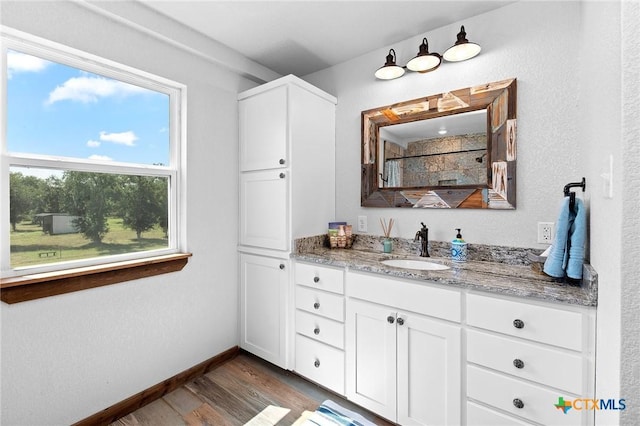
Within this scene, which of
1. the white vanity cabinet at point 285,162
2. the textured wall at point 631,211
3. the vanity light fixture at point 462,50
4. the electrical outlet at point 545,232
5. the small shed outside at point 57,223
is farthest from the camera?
the white vanity cabinet at point 285,162

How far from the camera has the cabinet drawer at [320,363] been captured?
1.82 m

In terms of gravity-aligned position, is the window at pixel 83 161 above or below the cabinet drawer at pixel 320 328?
above

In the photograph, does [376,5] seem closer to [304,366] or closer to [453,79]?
[453,79]

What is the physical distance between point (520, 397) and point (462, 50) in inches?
75.1

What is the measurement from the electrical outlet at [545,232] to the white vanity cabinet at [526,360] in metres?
0.63

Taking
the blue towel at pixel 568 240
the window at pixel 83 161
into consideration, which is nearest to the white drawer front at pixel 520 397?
the blue towel at pixel 568 240

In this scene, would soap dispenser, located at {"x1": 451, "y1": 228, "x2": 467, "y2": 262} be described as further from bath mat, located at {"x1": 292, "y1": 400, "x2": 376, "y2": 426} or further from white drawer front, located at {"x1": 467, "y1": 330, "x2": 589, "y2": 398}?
bath mat, located at {"x1": 292, "y1": 400, "x2": 376, "y2": 426}

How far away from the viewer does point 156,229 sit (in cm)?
199

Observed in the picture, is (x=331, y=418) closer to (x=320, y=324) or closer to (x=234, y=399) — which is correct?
(x=320, y=324)

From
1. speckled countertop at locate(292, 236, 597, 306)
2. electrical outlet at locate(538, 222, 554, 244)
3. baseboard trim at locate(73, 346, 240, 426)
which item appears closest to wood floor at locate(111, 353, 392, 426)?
baseboard trim at locate(73, 346, 240, 426)

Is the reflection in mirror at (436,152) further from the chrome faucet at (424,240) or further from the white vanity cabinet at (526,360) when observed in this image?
the white vanity cabinet at (526,360)

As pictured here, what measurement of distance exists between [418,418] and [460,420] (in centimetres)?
22

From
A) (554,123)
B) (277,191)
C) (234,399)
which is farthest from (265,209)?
(554,123)

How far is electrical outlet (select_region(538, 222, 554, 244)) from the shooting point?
5.33 feet
